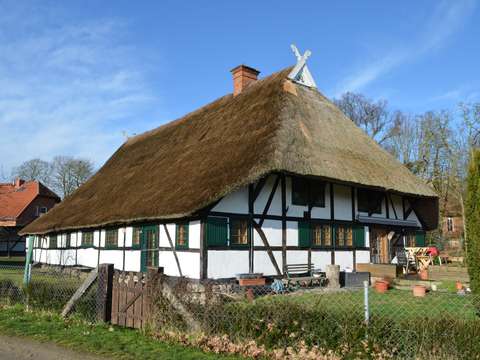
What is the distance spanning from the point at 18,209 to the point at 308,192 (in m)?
32.6

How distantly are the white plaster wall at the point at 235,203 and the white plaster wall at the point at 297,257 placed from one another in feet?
7.53

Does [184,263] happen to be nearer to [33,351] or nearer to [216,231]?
[216,231]

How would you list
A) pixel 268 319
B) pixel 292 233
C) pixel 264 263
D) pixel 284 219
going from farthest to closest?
pixel 292 233, pixel 284 219, pixel 264 263, pixel 268 319

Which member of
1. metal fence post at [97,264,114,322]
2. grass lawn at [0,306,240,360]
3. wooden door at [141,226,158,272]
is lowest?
grass lawn at [0,306,240,360]

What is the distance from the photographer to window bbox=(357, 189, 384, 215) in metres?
17.7

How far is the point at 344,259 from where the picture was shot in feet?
55.2

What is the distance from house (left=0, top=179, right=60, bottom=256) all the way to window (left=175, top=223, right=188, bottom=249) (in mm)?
30098

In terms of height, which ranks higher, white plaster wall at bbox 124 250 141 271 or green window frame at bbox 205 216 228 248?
green window frame at bbox 205 216 228 248

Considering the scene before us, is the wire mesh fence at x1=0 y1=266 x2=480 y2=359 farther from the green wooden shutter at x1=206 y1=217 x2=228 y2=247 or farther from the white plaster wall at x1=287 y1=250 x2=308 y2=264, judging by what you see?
the white plaster wall at x1=287 y1=250 x2=308 y2=264

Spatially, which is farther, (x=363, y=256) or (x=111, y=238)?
(x=111, y=238)

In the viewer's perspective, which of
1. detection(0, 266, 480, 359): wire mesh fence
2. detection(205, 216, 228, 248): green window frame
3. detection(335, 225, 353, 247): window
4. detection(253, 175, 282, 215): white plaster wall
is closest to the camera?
detection(0, 266, 480, 359): wire mesh fence

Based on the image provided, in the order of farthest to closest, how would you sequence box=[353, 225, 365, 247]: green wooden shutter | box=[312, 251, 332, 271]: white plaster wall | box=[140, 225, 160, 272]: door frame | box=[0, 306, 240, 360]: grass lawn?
box=[353, 225, 365, 247]: green wooden shutter → box=[312, 251, 332, 271]: white plaster wall → box=[140, 225, 160, 272]: door frame → box=[0, 306, 240, 360]: grass lawn

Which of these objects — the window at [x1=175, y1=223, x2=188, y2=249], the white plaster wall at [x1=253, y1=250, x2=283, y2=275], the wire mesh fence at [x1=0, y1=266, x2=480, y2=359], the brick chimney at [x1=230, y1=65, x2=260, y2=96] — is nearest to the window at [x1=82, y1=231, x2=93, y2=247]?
the window at [x1=175, y1=223, x2=188, y2=249]

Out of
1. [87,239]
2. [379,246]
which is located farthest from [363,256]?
[87,239]
